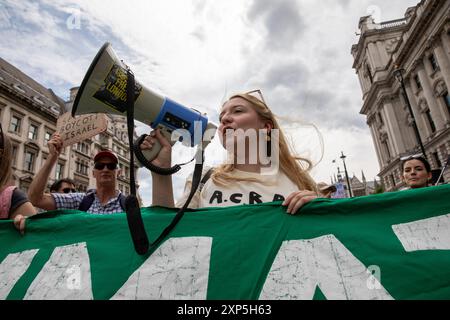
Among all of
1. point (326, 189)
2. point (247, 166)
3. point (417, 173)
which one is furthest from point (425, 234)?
point (417, 173)

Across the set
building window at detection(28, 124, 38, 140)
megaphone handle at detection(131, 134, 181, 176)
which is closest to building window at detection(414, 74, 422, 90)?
megaphone handle at detection(131, 134, 181, 176)

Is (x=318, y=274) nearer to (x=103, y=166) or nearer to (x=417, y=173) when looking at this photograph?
(x=103, y=166)

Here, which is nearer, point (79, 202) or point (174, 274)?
point (174, 274)

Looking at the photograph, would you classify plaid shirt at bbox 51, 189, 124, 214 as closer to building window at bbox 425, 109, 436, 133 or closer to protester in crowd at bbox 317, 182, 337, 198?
protester in crowd at bbox 317, 182, 337, 198

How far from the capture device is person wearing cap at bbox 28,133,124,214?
9.62 ft

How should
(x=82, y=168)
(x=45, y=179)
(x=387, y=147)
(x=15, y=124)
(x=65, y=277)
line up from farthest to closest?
1. (x=387, y=147)
2. (x=82, y=168)
3. (x=15, y=124)
4. (x=45, y=179)
5. (x=65, y=277)

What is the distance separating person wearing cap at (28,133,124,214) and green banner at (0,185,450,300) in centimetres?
128

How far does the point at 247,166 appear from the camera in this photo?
215 centimetres

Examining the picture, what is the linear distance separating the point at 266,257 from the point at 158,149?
2.82 ft

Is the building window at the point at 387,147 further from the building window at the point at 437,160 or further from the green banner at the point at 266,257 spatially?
the green banner at the point at 266,257
